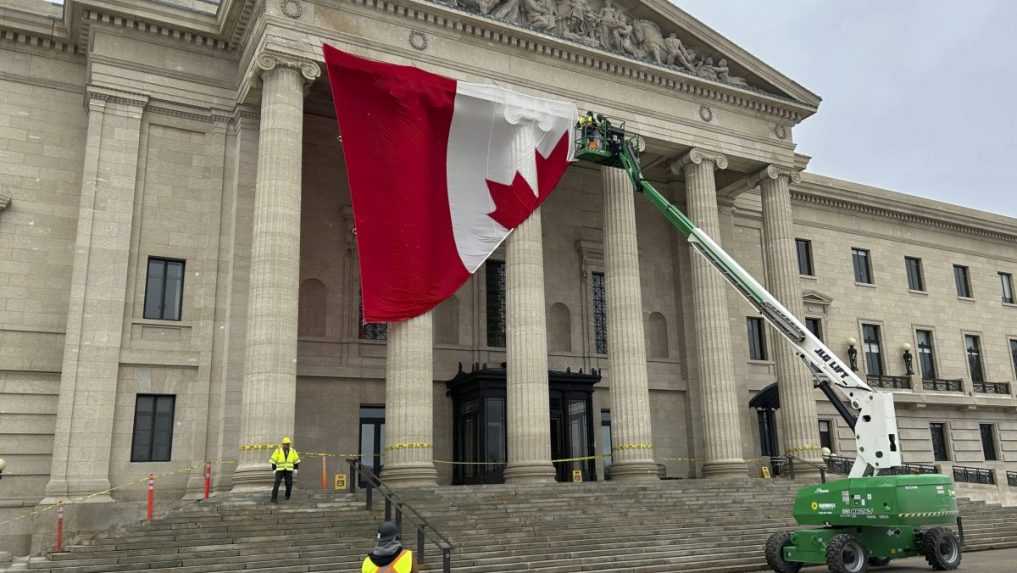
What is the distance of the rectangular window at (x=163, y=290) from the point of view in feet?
80.8

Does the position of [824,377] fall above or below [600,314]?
below

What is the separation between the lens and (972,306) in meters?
45.5

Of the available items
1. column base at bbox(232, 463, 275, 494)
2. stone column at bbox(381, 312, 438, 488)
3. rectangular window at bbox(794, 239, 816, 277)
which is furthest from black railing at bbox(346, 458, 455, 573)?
rectangular window at bbox(794, 239, 816, 277)

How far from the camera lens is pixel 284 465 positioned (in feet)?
64.5

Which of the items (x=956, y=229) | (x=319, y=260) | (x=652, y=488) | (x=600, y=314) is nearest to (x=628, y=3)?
(x=600, y=314)

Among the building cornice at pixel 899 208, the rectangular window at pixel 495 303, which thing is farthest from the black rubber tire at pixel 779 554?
the building cornice at pixel 899 208

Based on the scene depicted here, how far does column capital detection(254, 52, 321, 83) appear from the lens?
2330cm

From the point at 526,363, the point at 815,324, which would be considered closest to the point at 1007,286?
the point at 815,324

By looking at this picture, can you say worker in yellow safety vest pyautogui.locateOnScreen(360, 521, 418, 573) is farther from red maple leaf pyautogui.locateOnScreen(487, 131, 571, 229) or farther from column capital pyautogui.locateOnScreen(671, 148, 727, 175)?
column capital pyautogui.locateOnScreen(671, 148, 727, 175)

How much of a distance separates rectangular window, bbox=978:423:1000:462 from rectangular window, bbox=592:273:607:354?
22.4 metres

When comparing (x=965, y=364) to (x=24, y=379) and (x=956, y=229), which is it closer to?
(x=956, y=229)

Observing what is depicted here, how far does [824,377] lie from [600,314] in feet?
50.3

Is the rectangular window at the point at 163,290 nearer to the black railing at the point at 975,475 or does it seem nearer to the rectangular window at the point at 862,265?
the black railing at the point at 975,475

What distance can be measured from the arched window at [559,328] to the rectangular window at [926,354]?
20.4 m
